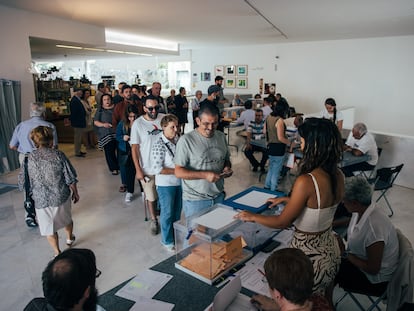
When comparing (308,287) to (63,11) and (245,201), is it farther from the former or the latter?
(63,11)

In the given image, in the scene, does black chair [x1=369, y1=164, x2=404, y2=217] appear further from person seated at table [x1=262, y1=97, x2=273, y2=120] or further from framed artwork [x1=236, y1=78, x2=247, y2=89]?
framed artwork [x1=236, y1=78, x2=247, y2=89]

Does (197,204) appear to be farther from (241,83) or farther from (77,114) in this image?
(241,83)

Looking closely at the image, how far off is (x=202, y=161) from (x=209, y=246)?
31.7 inches

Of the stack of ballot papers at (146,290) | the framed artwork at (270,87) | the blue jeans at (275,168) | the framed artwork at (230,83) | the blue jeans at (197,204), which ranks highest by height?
the framed artwork at (230,83)

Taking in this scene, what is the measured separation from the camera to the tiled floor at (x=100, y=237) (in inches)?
120

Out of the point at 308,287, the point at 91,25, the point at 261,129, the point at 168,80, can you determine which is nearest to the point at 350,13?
the point at 261,129

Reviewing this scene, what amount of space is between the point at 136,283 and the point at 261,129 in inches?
194

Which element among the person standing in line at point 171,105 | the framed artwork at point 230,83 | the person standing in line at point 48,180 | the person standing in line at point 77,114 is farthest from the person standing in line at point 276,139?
the framed artwork at point 230,83

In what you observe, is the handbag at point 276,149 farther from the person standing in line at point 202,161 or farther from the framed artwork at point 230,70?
the framed artwork at point 230,70

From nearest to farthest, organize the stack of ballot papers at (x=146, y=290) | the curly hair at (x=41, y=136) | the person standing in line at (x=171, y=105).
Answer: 1. the stack of ballot papers at (x=146, y=290)
2. the curly hair at (x=41, y=136)
3. the person standing in line at (x=171, y=105)

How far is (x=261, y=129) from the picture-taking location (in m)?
6.28

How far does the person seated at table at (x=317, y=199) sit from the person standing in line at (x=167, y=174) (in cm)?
153

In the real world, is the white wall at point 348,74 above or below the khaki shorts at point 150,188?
above

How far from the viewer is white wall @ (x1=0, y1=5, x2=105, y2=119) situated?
5.38 m
